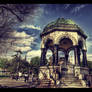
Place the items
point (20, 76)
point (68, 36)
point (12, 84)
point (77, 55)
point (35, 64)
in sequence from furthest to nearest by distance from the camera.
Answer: point (77, 55)
point (68, 36)
point (35, 64)
point (20, 76)
point (12, 84)

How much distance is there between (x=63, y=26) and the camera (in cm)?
1058

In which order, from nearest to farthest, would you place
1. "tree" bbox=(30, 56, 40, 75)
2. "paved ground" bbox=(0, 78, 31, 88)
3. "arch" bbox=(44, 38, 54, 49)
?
"paved ground" bbox=(0, 78, 31, 88) → "tree" bbox=(30, 56, 40, 75) → "arch" bbox=(44, 38, 54, 49)

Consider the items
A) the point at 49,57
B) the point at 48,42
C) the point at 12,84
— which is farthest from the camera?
the point at 48,42

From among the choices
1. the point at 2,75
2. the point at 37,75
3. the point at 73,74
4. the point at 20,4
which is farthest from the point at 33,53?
the point at 20,4

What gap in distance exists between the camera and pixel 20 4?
9922 mm

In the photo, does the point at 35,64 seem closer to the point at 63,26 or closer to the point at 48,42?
the point at 48,42

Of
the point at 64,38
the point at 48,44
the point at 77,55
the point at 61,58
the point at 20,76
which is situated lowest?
the point at 20,76

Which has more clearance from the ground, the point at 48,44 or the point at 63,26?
the point at 63,26

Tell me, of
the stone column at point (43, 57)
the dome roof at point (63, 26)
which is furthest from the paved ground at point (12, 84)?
the dome roof at point (63, 26)

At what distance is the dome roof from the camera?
1030 centimetres

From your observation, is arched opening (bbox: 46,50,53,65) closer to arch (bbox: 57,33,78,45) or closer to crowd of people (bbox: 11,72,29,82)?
arch (bbox: 57,33,78,45)

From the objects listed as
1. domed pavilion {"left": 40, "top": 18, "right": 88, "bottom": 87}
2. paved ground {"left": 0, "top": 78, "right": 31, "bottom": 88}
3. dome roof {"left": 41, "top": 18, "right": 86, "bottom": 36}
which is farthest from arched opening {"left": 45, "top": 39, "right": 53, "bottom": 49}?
paved ground {"left": 0, "top": 78, "right": 31, "bottom": 88}

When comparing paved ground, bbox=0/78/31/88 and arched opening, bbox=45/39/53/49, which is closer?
paved ground, bbox=0/78/31/88

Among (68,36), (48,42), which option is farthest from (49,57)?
(68,36)
